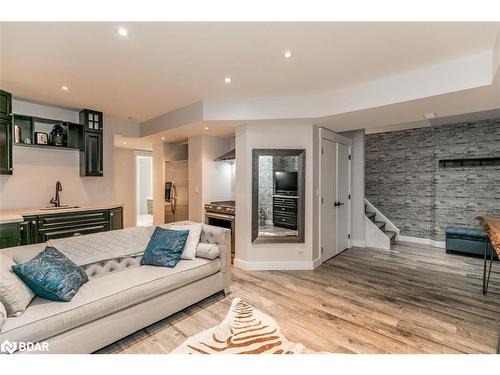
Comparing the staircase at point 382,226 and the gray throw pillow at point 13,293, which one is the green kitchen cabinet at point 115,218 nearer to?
the gray throw pillow at point 13,293

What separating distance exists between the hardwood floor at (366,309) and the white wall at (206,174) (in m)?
1.65

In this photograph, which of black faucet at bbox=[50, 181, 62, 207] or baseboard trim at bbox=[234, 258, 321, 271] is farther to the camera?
black faucet at bbox=[50, 181, 62, 207]

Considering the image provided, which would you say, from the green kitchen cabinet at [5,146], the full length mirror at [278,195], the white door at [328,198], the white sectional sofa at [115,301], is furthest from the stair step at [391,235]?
the green kitchen cabinet at [5,146]

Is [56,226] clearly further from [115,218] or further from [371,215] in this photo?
[371,215]

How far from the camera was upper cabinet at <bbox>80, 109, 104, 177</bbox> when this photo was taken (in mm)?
4331

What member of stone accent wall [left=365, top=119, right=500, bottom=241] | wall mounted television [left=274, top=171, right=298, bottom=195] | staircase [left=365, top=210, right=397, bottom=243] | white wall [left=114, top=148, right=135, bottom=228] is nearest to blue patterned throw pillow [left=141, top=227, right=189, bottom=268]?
wall mounted television [left=274, top=171, right=298, bottom=195]

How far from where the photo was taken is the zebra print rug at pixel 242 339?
6.56ft

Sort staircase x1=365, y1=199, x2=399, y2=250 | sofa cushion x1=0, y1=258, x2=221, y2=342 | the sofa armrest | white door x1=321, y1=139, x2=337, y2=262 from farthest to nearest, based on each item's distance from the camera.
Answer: staircase x1=365, y1=199, x2=399, y2=250 < white door x1=321, y1=139, x2=337, y2=262 < the sofa armrest < sofa cushion x1=0, y1=258, x2=221, y2=342

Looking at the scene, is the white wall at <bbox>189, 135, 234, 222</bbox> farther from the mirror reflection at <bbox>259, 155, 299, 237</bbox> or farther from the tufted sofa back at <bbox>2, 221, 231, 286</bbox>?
the tufted sofa back at <bbox>2, 221, 231, 286</bbox>

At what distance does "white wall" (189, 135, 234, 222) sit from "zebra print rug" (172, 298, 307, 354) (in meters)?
2.67

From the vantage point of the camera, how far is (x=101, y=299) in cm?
191
